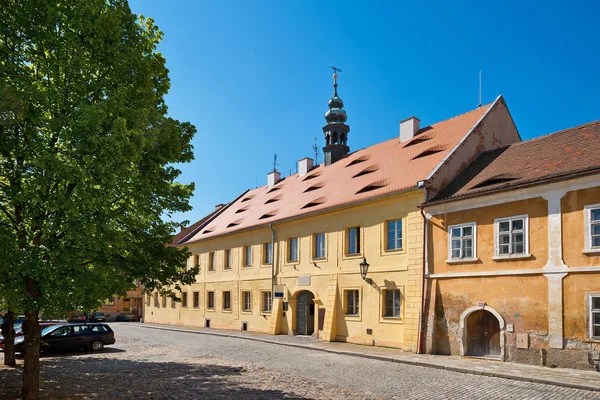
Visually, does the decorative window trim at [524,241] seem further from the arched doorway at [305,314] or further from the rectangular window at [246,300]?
the rectangular window at [246,300]

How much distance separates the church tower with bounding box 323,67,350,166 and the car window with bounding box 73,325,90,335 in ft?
57.9

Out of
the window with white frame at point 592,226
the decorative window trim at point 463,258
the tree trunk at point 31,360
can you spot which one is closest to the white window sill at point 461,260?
the decorative window trim at point 463,258

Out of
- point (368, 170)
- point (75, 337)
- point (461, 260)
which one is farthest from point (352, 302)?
point (75, 337)

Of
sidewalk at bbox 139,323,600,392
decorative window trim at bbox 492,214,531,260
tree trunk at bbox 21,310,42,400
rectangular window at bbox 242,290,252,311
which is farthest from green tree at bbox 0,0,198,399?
rectangular window at bbox 242,290,252,311

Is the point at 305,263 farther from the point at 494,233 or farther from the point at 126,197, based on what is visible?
the point at 126,197

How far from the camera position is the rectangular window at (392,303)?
21.0 meters

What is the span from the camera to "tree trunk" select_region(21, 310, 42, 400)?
10.4 meters

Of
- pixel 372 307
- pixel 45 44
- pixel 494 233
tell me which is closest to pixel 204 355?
pixel 372 307

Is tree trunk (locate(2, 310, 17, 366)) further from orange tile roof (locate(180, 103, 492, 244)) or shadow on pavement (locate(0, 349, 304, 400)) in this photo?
orange tile roof (locate(180, 103, 492, 244))

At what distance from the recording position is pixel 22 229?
33.1 feet

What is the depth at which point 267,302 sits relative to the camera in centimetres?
2973

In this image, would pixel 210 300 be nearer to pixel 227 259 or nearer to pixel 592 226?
pixel 227 259

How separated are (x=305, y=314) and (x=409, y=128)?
1119cm

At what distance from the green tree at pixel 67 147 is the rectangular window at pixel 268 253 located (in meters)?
18.6
